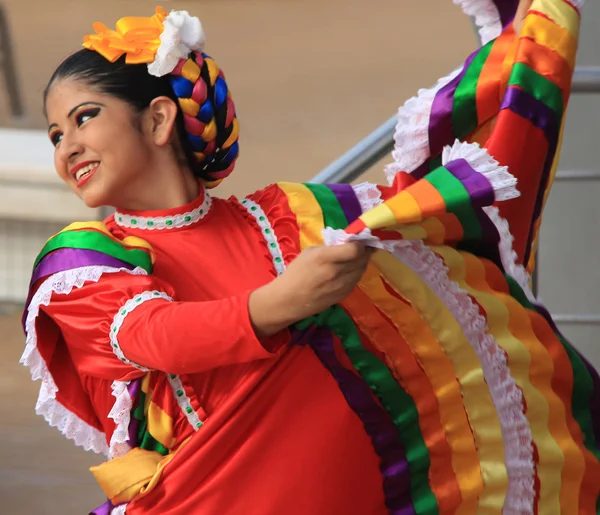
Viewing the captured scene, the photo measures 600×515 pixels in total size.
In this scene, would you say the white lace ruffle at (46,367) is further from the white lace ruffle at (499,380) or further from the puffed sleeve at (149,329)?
the white lace ruffle at (499,380)

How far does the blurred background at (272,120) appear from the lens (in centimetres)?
259

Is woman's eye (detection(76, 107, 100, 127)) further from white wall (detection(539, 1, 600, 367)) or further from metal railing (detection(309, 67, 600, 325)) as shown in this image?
white wall (detection(539, 1, 600, 367))

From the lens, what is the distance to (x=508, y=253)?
139 centimetres

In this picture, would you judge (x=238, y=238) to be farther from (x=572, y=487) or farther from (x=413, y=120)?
(x=572, y=487)

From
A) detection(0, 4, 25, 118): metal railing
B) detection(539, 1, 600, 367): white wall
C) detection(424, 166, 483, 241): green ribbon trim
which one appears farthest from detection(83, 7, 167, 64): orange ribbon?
detection(0, 4, 25, 118): metal railing

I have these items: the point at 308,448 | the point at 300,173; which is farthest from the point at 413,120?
the point at 300,173

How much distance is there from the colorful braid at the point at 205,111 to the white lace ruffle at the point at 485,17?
1.29ft

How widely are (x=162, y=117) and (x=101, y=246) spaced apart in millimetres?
178

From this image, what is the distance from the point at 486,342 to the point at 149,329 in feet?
1.37

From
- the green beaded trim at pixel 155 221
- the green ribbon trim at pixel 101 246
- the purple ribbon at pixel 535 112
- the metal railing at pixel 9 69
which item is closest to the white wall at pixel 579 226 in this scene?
the purple ribbon at pixel 535 112

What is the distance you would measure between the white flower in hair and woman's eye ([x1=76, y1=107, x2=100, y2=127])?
79 mm

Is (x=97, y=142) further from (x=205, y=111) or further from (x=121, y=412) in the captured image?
(x=121, y=412)

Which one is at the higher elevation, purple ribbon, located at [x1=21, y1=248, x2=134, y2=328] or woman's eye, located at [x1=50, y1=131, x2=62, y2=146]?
woman's eye, located at [x1=50, y1=131, x2=62, y2=146]

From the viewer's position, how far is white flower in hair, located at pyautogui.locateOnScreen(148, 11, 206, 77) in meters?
A: 1.27
